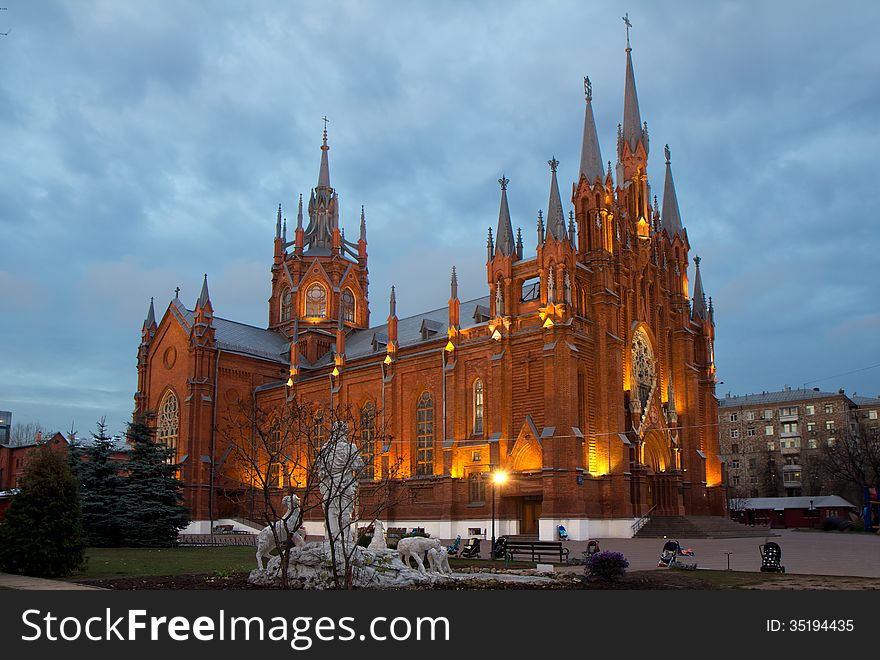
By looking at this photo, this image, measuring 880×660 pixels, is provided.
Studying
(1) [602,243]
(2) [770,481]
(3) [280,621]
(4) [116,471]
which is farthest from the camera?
(2) [770,481]

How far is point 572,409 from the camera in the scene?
50875 millimetres

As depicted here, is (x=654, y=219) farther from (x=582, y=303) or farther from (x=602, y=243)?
(x=582, y=303)

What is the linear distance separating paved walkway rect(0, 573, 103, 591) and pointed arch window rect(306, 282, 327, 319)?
60.9m

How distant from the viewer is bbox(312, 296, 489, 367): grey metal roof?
6400 cm

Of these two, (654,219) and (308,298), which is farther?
(308,298)

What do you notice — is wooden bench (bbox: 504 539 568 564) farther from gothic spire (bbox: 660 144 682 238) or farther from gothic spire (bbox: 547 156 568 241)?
gothic spire (bbox: 660 144 682 238)

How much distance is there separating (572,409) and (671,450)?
42.6ft

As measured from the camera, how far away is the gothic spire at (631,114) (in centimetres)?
6581

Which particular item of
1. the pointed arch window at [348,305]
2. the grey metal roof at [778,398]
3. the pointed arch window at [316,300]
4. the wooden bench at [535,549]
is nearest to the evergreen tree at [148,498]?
the wooden bench at [535,549]

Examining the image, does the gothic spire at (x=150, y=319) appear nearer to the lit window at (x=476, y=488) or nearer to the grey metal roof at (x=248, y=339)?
the grey metal roof at (x=248, y=339)

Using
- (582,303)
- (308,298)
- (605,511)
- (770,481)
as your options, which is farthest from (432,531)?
(770,481)

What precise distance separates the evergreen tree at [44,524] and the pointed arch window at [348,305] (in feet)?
193

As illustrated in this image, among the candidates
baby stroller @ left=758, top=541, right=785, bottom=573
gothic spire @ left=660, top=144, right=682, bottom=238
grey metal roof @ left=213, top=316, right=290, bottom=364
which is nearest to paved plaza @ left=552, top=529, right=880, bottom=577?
baby stroller @ left=758, top=541, right=785, bottom=573

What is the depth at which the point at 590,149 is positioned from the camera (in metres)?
59.7
